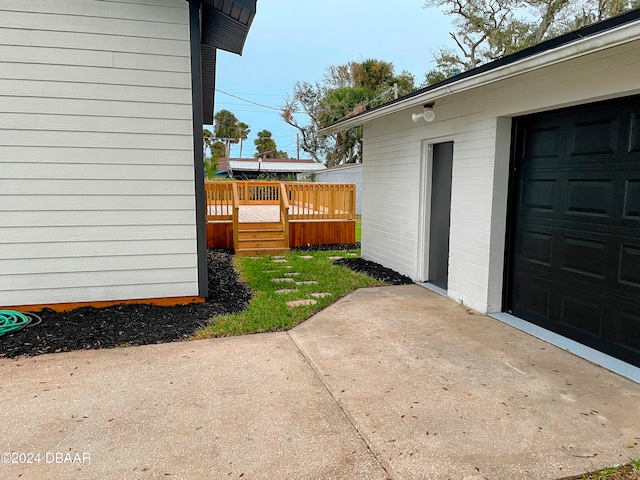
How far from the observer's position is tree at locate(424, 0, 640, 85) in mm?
17750

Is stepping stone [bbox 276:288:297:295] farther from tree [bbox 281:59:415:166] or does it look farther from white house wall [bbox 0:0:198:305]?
tree [bbox 281:59:415:166]

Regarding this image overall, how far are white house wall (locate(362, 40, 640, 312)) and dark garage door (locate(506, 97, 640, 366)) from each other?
0.17 metres

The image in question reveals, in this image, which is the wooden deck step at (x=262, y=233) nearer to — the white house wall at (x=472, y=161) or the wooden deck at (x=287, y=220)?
the wooden deck at (x=287, y=220)

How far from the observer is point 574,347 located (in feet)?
11.2

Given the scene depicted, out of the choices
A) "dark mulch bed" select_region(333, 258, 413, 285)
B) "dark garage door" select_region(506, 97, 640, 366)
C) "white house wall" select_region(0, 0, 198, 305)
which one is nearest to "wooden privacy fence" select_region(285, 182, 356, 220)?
"dark mulch bed" select_region(333, 258, 413, 285)

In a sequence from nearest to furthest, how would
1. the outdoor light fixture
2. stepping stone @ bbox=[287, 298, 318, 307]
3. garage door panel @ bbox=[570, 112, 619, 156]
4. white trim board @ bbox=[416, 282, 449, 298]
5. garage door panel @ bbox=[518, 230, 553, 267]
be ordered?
garage door panel @ bbox=[570, 112, 619, 156], garage door panel @ bbox=[518, 230, 553, 267], stepping stone @ bbox=[287, 298, 318, 307], the outdoor light fixture, white trim board @ bbox=[416, 282, 449, 298]

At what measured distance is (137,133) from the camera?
4.17m

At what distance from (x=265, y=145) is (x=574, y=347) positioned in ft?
144

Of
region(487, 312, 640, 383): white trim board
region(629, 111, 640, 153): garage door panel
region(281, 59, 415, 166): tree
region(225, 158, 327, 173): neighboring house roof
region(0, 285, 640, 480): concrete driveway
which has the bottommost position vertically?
region(0, 285, 640, 480): concrete driveway

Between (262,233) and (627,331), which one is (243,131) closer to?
(262,233)

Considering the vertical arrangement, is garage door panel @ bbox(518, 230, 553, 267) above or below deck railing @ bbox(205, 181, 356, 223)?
below

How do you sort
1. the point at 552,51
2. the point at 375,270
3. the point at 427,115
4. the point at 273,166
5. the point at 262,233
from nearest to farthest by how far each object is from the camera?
1. the point at 552,51
2. the point at 427,115
3. the point at 375,270
4. the point at 262,233
5. the point at 273,166

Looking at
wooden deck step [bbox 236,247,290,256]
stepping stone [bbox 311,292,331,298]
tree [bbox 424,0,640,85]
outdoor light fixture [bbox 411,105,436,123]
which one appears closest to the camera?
outdoor light fixture [bbox 411,105,436,123]

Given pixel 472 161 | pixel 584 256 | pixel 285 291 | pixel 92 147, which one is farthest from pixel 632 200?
pixel 92 147
